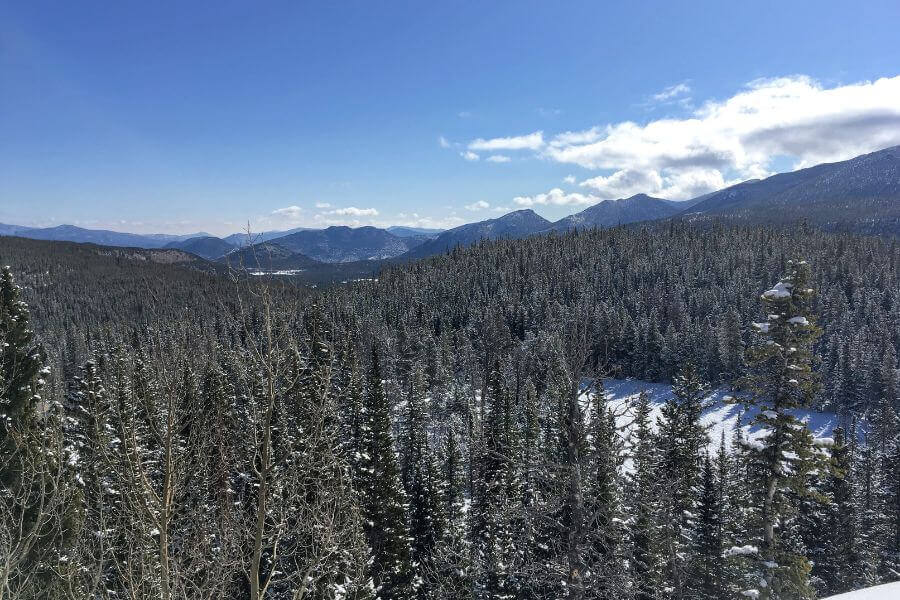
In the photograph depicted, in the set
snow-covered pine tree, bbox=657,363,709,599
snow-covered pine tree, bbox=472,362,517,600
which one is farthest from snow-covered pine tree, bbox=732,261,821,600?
snow-covered pine tree, bbox=657,363,709,599

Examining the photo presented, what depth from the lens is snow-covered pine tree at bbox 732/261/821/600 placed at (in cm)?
1298

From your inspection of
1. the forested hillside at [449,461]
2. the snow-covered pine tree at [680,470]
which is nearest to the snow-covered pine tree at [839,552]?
the forested hillside at [449,461]

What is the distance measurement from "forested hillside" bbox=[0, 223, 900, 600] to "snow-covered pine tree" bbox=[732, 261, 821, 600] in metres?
0.07

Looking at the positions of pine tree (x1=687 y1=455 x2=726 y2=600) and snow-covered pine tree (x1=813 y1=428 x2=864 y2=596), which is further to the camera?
snow-covered pine tree (x1=813 y1=428 x2=864 y2=596)

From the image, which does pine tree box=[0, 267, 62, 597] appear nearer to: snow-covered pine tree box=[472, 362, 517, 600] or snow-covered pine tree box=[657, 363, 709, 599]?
snow-covered pine tree box=[472, 362, 517, 600]

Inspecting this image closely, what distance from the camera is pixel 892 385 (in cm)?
7106

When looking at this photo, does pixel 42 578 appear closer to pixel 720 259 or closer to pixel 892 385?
pixel 892 385

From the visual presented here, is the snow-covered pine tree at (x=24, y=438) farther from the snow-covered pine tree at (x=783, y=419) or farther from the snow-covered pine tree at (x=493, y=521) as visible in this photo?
the snow-covered pine tree at (x=783, y=419)

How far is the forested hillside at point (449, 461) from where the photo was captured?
30.4ft

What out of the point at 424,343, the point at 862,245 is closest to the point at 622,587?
the point at 424,343

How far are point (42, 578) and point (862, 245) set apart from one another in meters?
196

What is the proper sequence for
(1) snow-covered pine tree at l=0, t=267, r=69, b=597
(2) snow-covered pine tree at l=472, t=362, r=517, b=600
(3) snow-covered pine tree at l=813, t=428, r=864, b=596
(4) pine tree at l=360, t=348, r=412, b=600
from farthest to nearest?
(3) snow-covered pine tree at l=813, t=428, r=864, b=596 < (2) snow-covered pine tree at l=472, t=362, r=517, b=600 < (4) pine tree at l=360, t=348, r=412, b=600 < (1) snow-covered pine tree at l=0, t=267, r=69, b=597

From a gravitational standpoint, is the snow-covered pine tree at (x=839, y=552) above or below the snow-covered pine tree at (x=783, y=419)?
below

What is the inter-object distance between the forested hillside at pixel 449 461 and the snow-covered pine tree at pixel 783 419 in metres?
0.07
